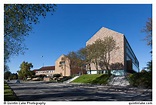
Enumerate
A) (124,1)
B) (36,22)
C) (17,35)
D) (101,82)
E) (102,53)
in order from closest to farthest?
(124,1), (36,22), (17,35), (101,82), (102,53)

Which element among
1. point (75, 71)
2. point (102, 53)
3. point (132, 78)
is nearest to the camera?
point (132, 78)

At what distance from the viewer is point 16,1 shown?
1135cm

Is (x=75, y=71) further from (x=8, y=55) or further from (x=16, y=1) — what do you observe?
(x=16, y=1)

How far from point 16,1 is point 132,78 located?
2094cm

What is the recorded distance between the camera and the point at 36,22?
12688 millimetres

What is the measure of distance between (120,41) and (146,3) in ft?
105

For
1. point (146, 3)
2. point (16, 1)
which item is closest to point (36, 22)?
point (16, 1)

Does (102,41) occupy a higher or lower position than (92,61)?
higher

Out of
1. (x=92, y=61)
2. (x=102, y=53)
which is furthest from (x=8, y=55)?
(x=92, y=61)

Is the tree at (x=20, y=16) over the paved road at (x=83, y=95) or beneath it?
over

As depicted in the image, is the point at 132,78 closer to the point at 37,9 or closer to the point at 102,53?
the point at 102,53

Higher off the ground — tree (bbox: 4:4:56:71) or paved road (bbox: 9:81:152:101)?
tree (bbox: 4:4:56:71)

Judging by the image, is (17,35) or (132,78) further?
(132,78)

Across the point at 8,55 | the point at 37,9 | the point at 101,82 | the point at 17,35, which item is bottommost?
the point at 101,82
